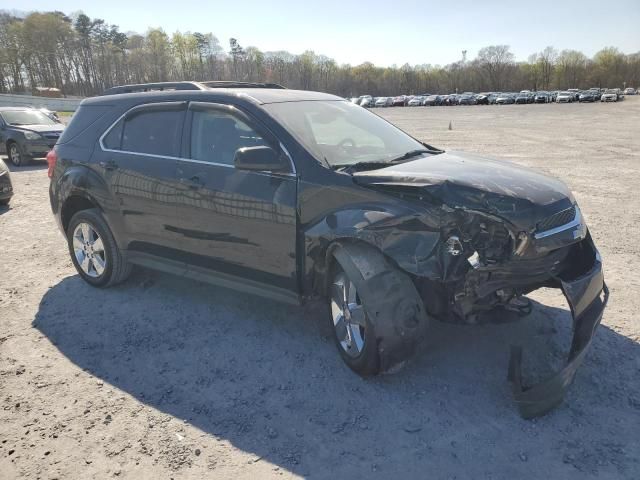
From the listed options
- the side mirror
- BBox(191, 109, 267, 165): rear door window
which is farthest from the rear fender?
the side mirror

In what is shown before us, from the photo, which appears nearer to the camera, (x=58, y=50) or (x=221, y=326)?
(x=221, y=326)

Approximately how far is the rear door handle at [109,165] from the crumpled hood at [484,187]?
8.64ft

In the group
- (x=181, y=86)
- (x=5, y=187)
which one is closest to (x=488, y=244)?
(x=181, y=86)

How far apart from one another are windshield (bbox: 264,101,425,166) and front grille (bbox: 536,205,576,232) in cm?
138

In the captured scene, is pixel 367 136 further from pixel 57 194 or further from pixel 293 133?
pixel 57 194

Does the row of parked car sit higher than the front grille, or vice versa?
the row of parked car

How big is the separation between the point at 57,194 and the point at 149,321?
2.00m

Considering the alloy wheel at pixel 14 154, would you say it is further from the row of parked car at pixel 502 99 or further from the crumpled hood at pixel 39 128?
the row of parked car at pixel 502 99

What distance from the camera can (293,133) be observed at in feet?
12.6

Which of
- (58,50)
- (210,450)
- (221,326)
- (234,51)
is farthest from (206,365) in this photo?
(234,51)

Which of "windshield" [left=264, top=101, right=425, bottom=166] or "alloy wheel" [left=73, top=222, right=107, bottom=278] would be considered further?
"alloy wheel" [left=73, top=222, right=107, bottom=278]

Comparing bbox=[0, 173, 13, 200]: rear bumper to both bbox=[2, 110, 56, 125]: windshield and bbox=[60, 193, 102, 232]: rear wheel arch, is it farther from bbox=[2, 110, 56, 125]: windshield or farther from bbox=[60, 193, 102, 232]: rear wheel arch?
bbox=[2, 110, 56, 125]: windshield

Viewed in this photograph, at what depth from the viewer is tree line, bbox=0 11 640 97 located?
94562 millimetres

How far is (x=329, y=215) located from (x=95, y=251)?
2992mm
